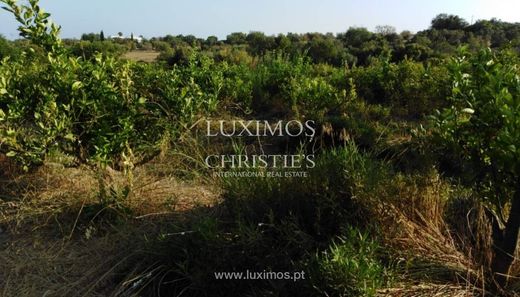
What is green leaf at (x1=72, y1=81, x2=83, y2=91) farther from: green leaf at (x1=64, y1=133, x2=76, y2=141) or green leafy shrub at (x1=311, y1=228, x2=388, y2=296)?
green leafy shrub at (x1=311, y1=228, x2=388, y2=296)

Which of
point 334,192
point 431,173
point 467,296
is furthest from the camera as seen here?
point 431,173

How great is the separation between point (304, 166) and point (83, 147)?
1791 mm

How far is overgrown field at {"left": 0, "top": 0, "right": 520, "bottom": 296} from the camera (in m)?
2.17

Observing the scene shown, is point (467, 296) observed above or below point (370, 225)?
below

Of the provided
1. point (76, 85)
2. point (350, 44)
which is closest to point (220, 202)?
point (76, 85)

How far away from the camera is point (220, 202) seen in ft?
10.1

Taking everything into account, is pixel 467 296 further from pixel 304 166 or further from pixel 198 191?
pixel 198 191

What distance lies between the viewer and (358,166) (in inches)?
101

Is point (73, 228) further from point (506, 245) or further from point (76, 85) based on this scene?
point (506, 245)

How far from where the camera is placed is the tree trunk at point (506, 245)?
2.16m

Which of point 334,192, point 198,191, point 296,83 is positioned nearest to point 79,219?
point 198,191

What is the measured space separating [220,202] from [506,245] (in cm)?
167

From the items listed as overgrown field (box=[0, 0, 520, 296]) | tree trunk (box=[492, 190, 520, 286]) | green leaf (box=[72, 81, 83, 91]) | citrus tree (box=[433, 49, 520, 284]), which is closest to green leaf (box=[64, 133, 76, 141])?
overgrown field (box=[0, 0, 520, 296])

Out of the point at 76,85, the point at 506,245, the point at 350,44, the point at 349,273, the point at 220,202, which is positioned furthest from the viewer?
the point at 350,44
